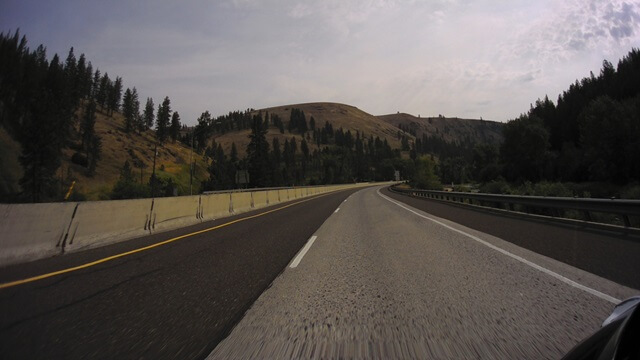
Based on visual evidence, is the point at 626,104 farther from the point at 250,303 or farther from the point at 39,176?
the point at 39,176

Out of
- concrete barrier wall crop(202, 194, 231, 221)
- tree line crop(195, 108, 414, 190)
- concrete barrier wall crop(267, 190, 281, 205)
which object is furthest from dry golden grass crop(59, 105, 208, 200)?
concrete barrier wall crop(202, 194, 231, 221)

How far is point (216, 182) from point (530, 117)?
86759mm

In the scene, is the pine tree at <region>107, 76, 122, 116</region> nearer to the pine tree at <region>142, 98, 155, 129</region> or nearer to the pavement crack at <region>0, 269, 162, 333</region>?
the pine tree at <region>142, 98, 155, 129</region>

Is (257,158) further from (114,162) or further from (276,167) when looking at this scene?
(114,162)

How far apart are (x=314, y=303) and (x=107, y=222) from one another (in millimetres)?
7702

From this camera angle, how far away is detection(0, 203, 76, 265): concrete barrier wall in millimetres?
6887

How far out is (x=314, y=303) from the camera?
4410 millimetres

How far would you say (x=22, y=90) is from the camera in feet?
258

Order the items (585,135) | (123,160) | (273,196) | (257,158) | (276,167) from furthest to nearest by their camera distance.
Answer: (123,160), (276,167), (257,158), (585,135), (273,196)

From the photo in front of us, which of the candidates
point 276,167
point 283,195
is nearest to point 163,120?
point 276,167

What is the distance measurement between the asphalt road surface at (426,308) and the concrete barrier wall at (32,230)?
533cm

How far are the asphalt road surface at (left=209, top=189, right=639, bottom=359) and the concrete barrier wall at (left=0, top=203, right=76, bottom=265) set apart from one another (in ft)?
17.5

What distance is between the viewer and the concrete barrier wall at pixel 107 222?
8.61 meters

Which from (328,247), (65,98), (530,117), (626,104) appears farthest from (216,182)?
(328,247)
